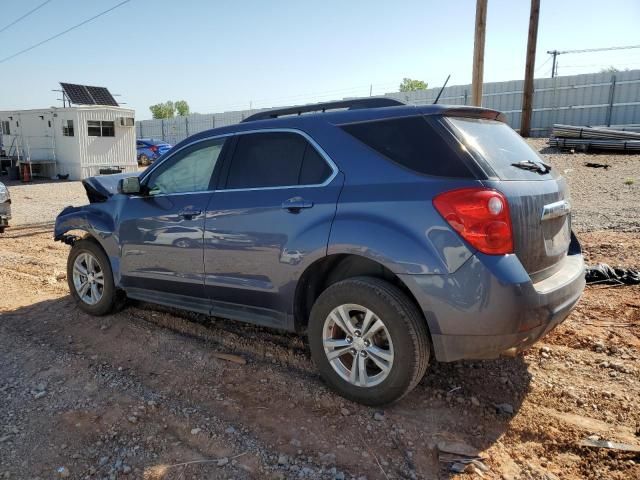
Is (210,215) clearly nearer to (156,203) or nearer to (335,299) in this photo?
(156,203)

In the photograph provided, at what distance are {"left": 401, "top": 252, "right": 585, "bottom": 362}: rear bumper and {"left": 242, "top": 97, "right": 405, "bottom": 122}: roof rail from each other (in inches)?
49.7

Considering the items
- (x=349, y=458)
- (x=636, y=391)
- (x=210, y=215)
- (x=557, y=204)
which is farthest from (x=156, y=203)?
(x=636, y=391)

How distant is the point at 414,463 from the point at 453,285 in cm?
98

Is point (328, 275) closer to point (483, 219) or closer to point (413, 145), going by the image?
point (413, 145)

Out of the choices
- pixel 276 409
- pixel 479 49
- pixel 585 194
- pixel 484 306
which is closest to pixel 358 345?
pixel 276 409

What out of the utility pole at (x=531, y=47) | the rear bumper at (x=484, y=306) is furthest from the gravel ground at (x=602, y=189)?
the rear bumper at (x=484, y=306)

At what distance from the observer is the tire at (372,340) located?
2973mm

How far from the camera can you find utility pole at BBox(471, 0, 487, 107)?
27.5 feet

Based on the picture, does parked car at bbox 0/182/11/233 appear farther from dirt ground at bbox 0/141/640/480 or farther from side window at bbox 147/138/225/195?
side window at bbox 147/138/225/195

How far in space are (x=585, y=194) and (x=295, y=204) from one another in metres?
10.1

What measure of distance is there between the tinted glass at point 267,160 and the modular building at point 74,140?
2000 cm

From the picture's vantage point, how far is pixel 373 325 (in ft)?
10.2

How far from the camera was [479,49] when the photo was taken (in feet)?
27.6

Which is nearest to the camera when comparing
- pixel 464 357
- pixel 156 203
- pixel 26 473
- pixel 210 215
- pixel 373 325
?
pixel 26 473
